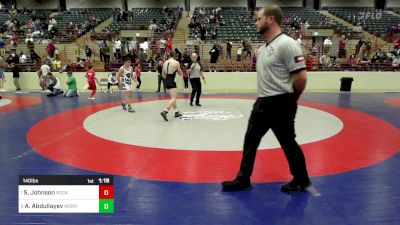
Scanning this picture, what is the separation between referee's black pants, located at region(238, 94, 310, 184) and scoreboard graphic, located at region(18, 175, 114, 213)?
1773mm

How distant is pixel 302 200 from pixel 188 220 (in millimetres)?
1387

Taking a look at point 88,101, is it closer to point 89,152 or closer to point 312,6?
point 89,152

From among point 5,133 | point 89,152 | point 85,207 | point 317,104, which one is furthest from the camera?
point 317,104

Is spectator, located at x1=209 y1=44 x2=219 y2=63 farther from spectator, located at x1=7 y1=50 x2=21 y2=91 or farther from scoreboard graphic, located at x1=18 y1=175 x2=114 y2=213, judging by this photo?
scoreboard graphic, located at x1=18 y1=175 x2=114 y2=213

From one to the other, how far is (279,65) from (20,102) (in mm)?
10994

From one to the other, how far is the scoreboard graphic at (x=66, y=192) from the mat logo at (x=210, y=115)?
5892 mm

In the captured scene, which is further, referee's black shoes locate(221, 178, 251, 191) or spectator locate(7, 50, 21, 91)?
spectator locate(7, 50, 21, 91)

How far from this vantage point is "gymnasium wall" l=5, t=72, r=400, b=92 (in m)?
16.1

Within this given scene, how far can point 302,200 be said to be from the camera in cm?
398

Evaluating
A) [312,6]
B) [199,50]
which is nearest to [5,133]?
[199,50]

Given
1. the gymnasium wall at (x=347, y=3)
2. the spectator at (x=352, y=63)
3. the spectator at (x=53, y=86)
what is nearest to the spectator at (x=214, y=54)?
the spectator at (x=352, y=63)

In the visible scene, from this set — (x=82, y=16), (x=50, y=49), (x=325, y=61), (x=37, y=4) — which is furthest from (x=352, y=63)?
(x=37, y=4)

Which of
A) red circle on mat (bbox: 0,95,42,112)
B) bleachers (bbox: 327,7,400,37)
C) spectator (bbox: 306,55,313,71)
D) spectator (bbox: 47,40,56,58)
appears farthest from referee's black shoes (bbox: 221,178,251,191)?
bleachers (bbox: 327,7,400,37)

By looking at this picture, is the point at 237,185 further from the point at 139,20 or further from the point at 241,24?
the point at 139,20
